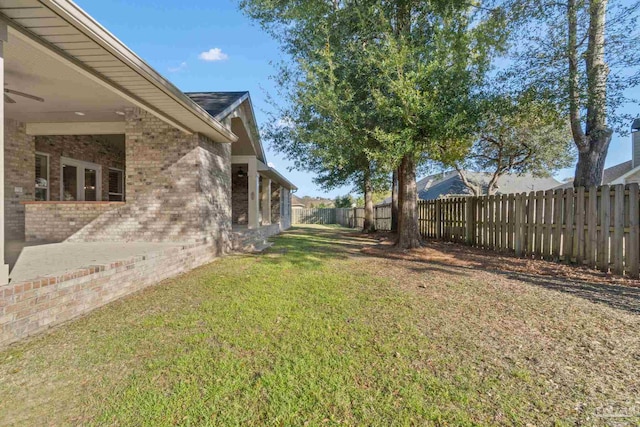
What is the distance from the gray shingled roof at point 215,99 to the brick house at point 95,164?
0.21 ft

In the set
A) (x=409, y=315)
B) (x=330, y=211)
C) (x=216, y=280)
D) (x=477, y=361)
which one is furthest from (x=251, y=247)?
(x=330, y=211)

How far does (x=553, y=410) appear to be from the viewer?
2.00 m

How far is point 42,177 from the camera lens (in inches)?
344

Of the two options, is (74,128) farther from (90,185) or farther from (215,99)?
(215,99)

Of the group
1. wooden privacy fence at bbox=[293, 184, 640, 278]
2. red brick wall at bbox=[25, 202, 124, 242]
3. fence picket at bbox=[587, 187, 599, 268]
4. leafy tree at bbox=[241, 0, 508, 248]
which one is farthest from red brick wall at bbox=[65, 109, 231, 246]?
fence picket at bbox=[587, 187, 599, 268]

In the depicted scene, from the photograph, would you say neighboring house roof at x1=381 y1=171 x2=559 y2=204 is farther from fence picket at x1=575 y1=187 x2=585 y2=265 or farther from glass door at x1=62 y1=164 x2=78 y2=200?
glass door at x1=62 y1=164 x2=78 y2=200

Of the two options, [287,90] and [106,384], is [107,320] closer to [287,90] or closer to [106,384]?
[106,384]

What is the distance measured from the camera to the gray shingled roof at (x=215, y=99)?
806cm

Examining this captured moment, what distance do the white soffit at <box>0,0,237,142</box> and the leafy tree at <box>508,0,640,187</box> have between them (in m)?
8.03

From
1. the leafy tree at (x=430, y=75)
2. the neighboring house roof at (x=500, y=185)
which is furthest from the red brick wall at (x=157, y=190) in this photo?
the neighboring house roof at (x=500, y=185)

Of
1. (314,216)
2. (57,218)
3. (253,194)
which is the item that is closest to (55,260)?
(57,218)

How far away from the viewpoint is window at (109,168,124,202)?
11398 mm

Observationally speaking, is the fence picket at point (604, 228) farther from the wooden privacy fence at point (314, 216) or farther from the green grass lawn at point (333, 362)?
the wooden privacy fence at point (314, 216)

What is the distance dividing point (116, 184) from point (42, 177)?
2950 mm
